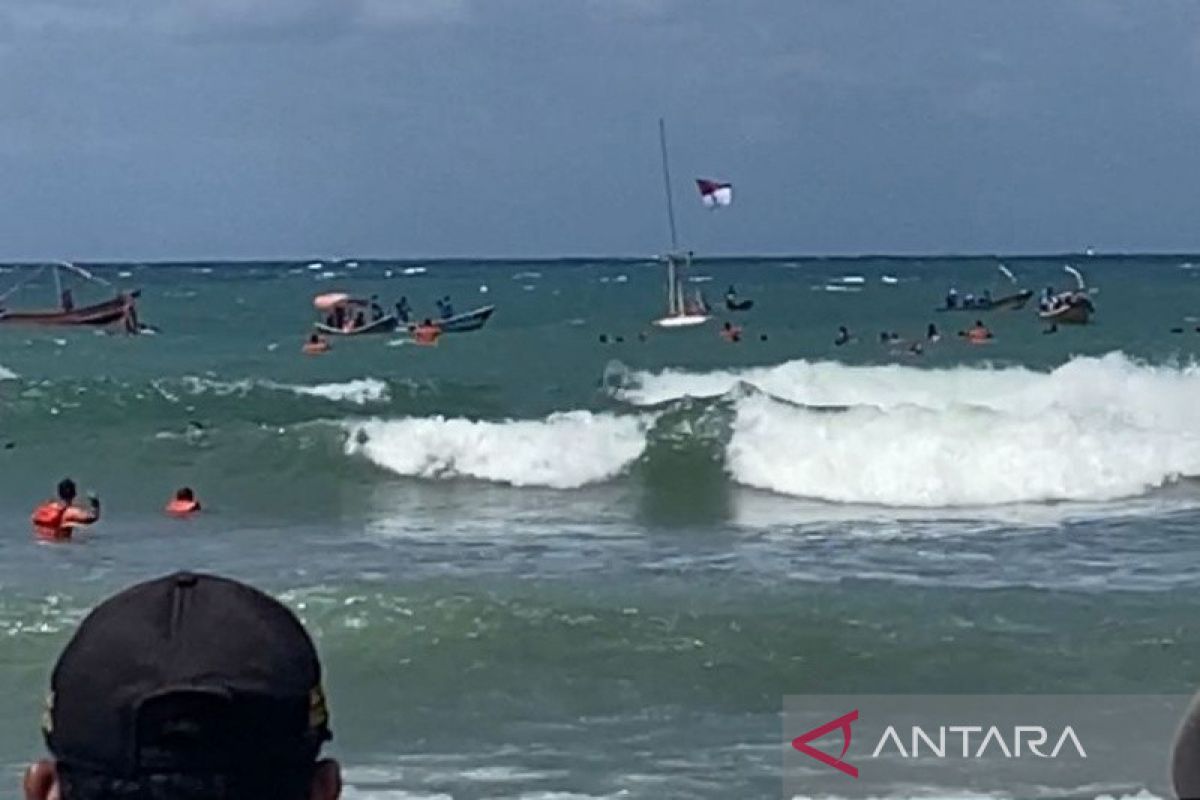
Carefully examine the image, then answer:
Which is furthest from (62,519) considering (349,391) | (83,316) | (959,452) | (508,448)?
(83,316)

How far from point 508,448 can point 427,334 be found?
26296 mm

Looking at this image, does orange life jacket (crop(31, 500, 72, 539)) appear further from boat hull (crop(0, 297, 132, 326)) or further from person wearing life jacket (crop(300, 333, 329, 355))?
boat hull (crop(0, 297, 132, 326))

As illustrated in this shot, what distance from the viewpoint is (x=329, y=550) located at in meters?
17.7

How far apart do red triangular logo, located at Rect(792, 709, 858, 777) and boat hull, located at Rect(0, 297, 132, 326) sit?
144 feet

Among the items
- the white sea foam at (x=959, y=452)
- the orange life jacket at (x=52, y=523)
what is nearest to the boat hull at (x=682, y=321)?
the white sea foam at (x=959, y=452)

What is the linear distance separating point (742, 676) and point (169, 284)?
10083 cm

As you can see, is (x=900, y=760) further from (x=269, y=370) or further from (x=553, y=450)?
(x=269, y=370)

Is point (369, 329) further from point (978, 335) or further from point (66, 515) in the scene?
point (66, 515)

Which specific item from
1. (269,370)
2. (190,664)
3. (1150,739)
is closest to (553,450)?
(1150,739)

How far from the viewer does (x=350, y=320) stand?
54594 mm

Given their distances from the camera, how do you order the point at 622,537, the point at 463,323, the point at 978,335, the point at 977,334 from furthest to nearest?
the point at 463,323 < the point at 977,334 < the point at 978,335 < the point at 622,537

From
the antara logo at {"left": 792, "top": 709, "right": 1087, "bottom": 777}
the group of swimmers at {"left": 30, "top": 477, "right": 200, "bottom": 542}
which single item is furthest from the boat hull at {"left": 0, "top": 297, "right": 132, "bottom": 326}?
the antara logo at {"left": 792, "top": 709, "right": 1087, "bottom": 777}

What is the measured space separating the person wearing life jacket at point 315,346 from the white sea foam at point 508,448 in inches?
841

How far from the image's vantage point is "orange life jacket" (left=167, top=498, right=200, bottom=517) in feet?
66.8
